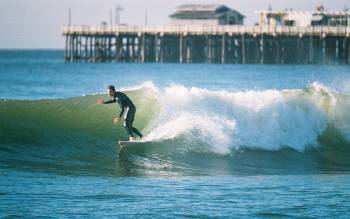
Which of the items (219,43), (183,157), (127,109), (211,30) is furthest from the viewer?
(219,43)

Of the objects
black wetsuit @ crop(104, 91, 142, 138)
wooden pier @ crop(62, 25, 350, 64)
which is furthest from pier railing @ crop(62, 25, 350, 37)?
black wetsuit @ crop(104, 91, 142, 138)

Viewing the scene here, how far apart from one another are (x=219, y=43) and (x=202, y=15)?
8.57 meters

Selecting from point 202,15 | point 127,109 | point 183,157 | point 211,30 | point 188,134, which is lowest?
point 183,157

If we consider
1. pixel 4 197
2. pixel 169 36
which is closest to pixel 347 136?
pixel 4 197

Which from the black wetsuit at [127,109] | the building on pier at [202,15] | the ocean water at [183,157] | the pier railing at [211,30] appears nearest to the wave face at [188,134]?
the ocean water at [183,157]

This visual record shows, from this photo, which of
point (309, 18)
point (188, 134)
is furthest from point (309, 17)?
point (188, 134)

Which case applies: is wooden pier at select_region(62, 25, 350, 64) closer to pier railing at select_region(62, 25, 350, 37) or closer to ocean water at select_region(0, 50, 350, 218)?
pier railing at select_region(62, 25, 350, 37)

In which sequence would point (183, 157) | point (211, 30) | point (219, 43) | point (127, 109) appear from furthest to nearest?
point (219, 43), point (211, 30), point (127, 109), point (183, 157)

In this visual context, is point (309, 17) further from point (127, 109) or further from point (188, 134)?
point (127, 109)

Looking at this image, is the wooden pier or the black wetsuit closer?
the black wetsuit

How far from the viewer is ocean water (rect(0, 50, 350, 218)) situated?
1421 cm

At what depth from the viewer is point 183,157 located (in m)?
19.6

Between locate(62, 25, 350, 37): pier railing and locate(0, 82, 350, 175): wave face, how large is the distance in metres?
48.8

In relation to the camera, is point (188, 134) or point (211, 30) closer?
point (188, 134)
